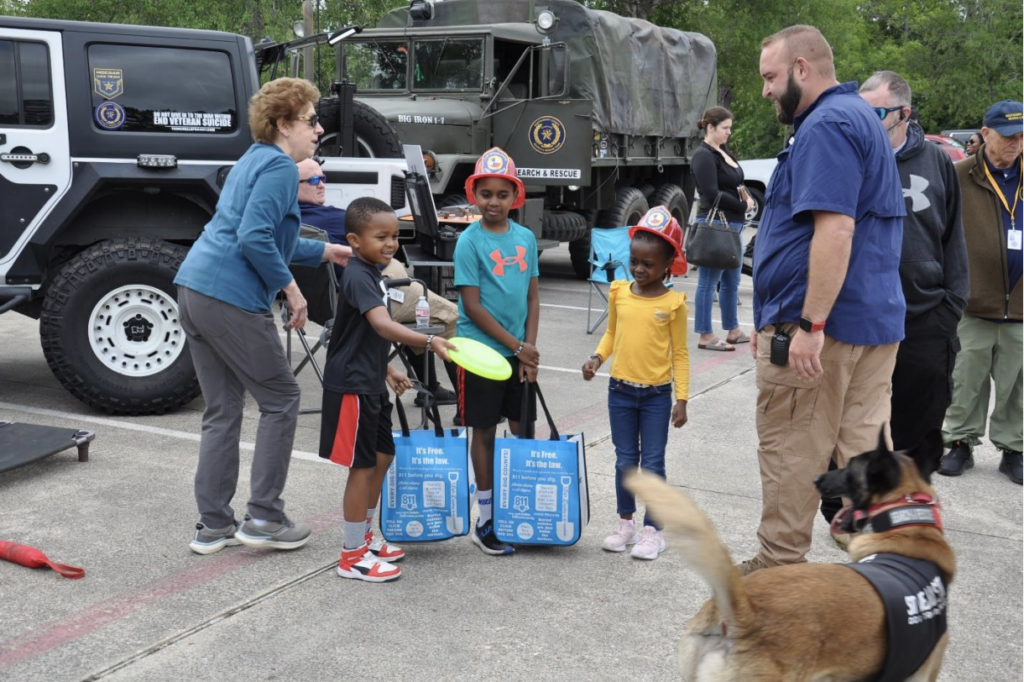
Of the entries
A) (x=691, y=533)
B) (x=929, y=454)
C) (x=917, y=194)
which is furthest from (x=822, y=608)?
(x=917, y=194)

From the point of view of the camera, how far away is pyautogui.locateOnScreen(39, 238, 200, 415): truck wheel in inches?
242

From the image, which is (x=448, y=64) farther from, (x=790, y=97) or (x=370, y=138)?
(x=790, y=97)

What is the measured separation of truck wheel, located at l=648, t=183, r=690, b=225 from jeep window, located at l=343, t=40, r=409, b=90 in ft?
13.2

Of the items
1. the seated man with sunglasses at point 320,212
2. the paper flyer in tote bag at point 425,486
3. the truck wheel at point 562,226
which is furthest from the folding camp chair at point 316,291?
the truck wheel at point 562,226

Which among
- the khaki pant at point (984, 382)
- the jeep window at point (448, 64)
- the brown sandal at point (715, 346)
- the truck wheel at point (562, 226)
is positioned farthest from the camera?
the truck wheel at point (562, 226)

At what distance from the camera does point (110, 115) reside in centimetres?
629

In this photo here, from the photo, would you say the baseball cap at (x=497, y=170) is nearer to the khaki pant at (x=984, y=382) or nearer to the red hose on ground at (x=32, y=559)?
the red hose on ground at (x=32, y=559)

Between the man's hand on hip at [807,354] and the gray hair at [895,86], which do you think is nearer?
the man's hand on hip at [807,354]

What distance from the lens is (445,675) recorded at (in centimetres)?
334

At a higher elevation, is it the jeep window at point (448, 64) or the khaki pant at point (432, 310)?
the jeep window at point (448, 64)

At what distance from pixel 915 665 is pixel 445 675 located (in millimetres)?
1417

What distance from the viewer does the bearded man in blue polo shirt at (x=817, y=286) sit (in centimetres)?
340

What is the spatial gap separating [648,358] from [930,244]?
1384 mm

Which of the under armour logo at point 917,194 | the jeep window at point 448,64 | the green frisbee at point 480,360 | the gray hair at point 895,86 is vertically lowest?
the green frisbee at point 480,360
